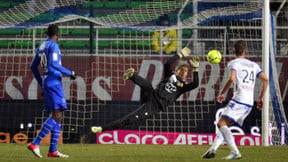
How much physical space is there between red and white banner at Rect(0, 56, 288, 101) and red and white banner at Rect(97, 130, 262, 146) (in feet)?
2.80

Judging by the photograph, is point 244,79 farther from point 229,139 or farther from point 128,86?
point 128,86

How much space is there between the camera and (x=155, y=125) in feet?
60.1

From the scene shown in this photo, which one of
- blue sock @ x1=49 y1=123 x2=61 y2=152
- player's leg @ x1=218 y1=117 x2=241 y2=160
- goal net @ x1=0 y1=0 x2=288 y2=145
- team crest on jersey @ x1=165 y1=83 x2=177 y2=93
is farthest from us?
goal net @ x1=0 y1=0 x2=288 y2=145

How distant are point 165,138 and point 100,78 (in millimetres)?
2068

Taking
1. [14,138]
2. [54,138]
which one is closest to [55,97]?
[54,138]

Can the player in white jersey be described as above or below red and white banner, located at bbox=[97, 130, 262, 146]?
above

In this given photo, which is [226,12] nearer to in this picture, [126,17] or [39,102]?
[126,17]

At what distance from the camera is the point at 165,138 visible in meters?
18.1

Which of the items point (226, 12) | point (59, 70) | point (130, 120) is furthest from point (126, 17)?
point (59, 70)

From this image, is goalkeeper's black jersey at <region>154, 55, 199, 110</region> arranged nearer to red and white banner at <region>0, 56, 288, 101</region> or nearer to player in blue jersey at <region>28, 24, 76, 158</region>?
red and white banner at <region>0, 56, 288, 101</region>

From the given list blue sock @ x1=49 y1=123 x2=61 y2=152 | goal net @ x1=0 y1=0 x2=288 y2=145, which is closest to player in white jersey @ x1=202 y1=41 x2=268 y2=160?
blue sock @ x1=49 y1=123 x2=61 y2=152

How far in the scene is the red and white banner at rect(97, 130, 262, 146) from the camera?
1794cm

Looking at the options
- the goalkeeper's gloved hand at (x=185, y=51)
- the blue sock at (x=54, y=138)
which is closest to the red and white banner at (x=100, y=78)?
the goalkeeper's gloved hand at (x=185, y=51)

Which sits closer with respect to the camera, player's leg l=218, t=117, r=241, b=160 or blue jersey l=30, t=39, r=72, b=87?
player's leg l=218, t=117, r=241, b=160
